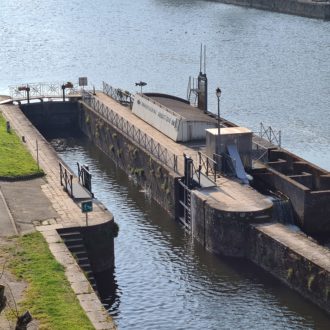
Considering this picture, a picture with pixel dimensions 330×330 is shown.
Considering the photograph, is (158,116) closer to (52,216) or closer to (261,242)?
(52,216)

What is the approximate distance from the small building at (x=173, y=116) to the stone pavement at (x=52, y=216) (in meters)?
9.17

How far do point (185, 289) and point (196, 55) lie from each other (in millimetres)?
78050

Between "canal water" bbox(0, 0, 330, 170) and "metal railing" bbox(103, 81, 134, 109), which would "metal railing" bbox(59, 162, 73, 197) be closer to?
"canal water" bbox(0, 0, 330, 170)

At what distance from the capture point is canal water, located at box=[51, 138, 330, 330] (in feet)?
130

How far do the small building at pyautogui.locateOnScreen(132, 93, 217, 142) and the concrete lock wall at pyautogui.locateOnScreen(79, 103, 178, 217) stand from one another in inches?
112

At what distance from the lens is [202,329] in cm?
3897

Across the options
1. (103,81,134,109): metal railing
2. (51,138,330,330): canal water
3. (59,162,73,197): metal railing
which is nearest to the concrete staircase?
(51,138,330,330): canal water

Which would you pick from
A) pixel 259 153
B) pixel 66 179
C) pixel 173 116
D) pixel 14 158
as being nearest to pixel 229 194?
pixel 259 153

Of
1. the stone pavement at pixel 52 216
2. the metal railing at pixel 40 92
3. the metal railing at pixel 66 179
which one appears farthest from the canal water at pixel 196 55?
the stone pavement at pixel 52 216

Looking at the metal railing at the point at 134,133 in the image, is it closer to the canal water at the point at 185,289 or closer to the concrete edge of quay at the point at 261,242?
the concrete edge of quay at the point at 261,242

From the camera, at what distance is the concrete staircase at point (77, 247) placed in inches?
1623

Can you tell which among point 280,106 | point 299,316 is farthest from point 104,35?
point 299,316

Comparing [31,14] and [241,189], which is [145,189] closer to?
[241,189]

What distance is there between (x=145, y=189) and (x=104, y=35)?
3380 inches
